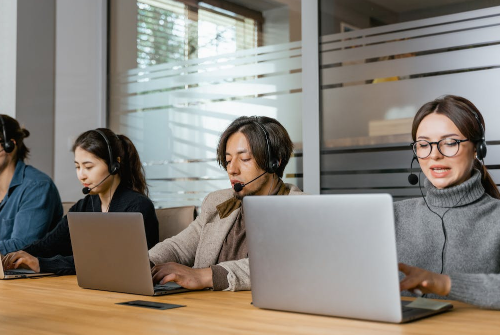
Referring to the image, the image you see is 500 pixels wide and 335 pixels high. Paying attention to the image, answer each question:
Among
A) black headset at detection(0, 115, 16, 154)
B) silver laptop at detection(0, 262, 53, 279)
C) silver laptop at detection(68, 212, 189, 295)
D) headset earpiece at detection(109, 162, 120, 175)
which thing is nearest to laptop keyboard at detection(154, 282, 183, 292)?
silver laptop at detection(68, 212, 189, 295)

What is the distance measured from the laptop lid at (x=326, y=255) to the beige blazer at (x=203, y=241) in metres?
0.73

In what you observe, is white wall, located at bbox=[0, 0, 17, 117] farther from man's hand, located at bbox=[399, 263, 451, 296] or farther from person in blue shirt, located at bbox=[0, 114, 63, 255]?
man's hand, located at bbox=[399, 263, 451, 296]

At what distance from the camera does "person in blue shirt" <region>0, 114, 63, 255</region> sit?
2.92 m

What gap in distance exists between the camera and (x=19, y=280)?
217 cm

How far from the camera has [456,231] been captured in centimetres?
178

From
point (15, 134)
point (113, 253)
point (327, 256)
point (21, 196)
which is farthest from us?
point (15, 134)

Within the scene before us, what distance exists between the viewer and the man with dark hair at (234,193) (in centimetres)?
217

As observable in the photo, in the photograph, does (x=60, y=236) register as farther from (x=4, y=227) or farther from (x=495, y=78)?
(x=495, y=78)

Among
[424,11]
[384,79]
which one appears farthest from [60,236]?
[424,11]

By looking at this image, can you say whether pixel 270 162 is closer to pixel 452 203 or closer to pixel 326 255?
pixel 452 203

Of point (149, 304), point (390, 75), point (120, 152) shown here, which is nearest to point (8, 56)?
point (120, 152)

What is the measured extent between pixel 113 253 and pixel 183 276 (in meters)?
0.21

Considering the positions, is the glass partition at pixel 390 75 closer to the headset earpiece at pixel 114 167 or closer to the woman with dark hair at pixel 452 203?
the woman with dark hair at pixel 452 203

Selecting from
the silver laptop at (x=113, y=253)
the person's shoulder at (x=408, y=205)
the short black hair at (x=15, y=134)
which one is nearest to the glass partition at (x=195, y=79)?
the short black hair at (x=15, y=134)
